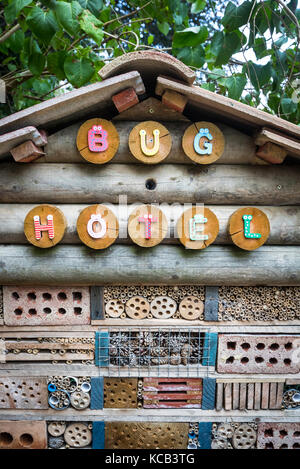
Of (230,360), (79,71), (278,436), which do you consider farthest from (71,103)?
(278,436)

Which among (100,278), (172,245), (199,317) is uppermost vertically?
(172,245)

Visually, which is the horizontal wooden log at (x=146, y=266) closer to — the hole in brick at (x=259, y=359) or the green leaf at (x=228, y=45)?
the hole in brick at (x=259, y=359)

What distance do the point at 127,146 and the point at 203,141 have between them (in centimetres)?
66

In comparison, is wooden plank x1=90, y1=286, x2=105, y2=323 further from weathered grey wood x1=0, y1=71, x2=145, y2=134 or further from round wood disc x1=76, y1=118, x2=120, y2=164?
weathered grey wood x1=0, y1=71, x2=145, y2=134

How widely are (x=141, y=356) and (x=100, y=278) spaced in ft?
3.01

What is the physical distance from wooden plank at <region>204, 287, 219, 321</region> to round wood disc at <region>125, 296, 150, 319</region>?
1.85ft

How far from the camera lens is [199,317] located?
2.90 m

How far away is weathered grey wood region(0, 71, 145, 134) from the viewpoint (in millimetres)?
2254

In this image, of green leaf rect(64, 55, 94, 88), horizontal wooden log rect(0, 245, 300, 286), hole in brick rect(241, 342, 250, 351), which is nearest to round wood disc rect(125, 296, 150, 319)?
horizontal wooden log rect(0, 245, 300, 286)

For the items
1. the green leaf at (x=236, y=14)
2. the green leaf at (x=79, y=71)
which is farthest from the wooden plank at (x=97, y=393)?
the green leaf at (x=236, y=14)

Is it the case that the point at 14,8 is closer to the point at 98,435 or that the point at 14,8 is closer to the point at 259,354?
the point at 259,354

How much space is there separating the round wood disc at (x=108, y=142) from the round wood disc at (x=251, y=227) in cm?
119
